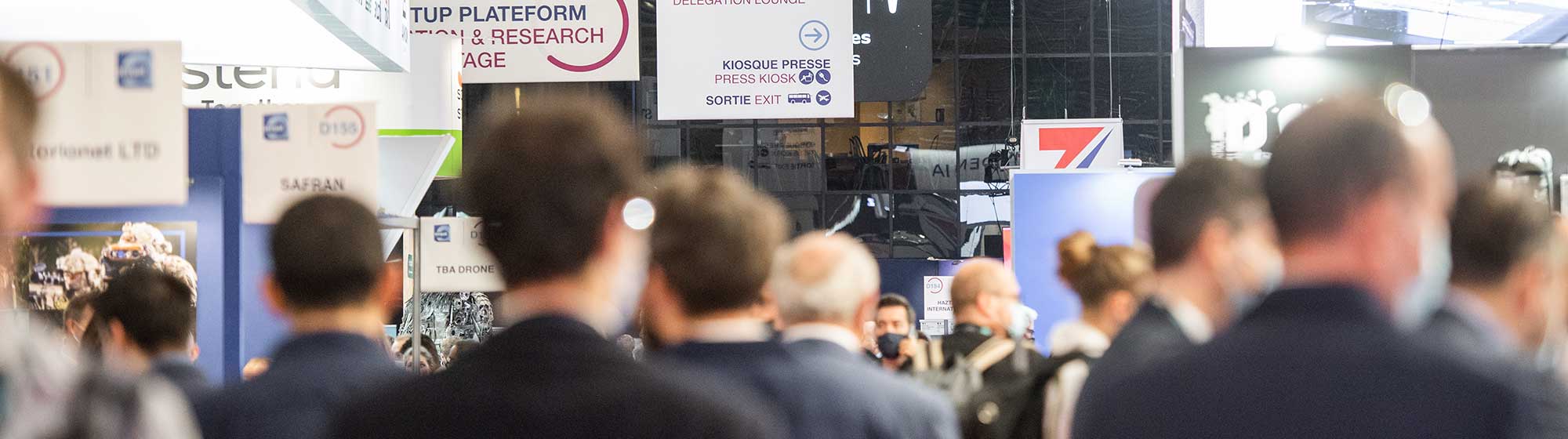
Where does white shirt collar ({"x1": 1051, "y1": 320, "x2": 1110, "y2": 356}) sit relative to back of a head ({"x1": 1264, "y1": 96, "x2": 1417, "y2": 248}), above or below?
below

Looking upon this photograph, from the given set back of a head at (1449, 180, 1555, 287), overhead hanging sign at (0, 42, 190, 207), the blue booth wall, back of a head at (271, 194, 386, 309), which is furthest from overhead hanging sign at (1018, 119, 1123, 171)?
back of a head at (271, 194, 386, 309)

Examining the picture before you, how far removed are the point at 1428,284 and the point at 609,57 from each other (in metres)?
6.48

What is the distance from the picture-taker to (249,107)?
502 cm

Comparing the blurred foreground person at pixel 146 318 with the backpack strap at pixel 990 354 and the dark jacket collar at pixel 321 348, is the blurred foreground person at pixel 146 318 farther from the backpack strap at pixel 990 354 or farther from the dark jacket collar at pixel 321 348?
the backpack strap at pixel 990 354

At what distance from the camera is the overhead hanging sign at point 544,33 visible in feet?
28.6

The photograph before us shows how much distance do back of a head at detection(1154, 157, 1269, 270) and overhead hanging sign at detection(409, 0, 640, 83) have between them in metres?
6.53

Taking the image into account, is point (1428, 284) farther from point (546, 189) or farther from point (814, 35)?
point (814, 35)

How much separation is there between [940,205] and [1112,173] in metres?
16.8

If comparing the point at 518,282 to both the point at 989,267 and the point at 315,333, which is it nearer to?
the point at 315,333

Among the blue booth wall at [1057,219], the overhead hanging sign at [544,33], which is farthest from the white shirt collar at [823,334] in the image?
the overhead hanging sign at [544,33]

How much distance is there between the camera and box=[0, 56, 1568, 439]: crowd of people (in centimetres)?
125

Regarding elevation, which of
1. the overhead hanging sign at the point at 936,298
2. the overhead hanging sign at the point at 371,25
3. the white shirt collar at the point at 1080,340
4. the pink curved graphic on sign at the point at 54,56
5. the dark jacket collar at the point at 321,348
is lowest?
the overhead hanging sign at the point at 936,298

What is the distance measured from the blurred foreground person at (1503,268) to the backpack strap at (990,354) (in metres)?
1.44

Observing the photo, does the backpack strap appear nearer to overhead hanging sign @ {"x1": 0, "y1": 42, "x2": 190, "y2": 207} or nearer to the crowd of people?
the crowd of people
